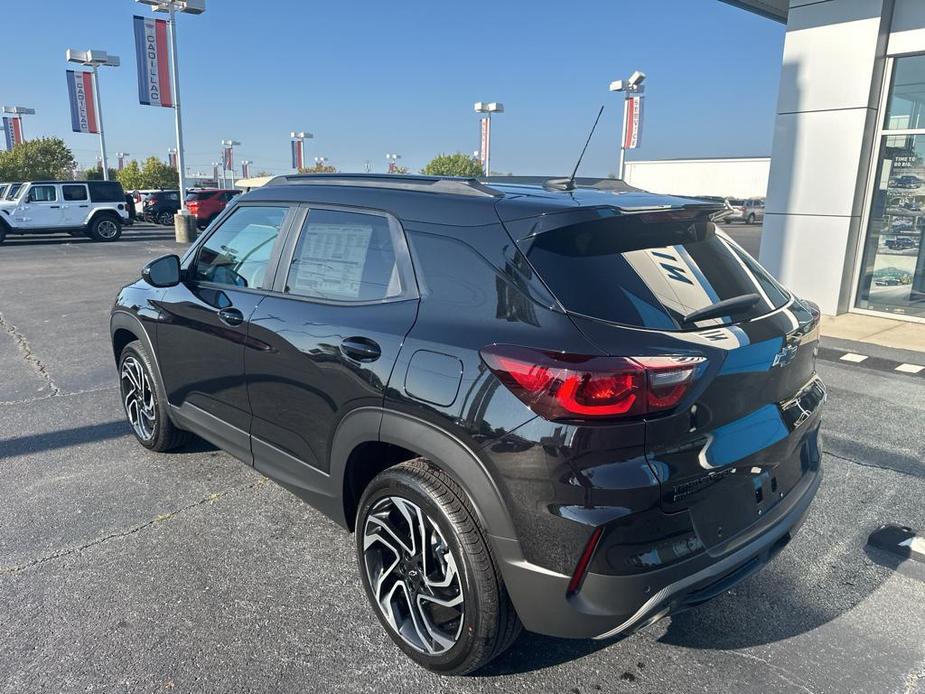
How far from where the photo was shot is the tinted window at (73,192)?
20859 millimetres

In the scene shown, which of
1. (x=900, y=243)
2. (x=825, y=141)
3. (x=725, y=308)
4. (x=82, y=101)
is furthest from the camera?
(x=82, y=101)

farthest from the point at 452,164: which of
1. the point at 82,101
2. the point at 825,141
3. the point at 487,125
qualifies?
the point at 825,141

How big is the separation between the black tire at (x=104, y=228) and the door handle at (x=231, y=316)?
2125 centimetres

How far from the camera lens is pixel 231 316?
3.21 meters

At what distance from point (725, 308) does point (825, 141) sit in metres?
8.06

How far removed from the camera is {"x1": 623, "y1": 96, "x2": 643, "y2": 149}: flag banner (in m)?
Answer: 22.3

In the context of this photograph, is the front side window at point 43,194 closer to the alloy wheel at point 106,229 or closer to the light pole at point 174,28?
the alloy wheel at point 106,229

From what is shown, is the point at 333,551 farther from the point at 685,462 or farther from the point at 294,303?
the point at 685,462

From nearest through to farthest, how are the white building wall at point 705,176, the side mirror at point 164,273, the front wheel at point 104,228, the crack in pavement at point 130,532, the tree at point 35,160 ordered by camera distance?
the crack in pavement at point 130,532 → the side mirror at point 164,273 → the front wheel at point 104,228 → the tree at point 35,160 → the white building wall at point 705,176

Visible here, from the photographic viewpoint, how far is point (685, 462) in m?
2.03

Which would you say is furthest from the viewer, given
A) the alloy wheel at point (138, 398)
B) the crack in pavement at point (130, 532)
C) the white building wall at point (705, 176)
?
the white building wall at point (705, 176)

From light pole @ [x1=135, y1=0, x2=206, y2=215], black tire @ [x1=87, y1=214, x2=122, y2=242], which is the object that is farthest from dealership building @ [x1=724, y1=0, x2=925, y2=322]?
black tire @ [x1=87, y1=214, x2=122, y2=242]

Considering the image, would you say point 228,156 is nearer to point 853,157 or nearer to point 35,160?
point 35,160

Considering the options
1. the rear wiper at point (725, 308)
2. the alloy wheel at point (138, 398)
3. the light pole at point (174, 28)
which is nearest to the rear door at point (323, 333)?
the rear wiper at point (725, 308)
